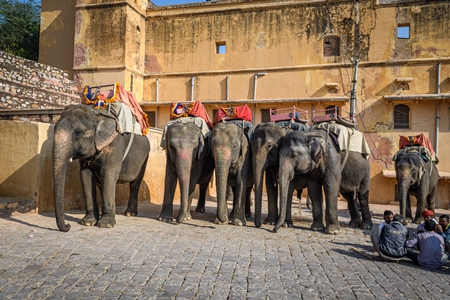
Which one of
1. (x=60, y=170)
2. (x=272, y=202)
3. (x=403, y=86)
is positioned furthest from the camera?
(x=403, y=86)

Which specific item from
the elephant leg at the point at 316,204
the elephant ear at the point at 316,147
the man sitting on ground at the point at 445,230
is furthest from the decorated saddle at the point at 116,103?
the man sitting on ground at the point at 445,230

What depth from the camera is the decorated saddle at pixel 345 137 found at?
8.80m

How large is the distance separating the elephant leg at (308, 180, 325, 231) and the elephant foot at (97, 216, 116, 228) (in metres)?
3.82

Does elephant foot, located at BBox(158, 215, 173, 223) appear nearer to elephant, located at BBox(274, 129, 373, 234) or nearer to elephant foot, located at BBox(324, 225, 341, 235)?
elephant, located at BBox(274, 129, 373, 234)

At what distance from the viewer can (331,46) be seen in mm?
20734

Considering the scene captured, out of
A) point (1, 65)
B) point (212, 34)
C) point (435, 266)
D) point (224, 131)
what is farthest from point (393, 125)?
point (1, 65)

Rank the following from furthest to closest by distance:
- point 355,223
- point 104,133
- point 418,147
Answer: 1. point 418,147
2. point 355,223
3. point 104,133

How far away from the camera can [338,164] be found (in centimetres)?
839

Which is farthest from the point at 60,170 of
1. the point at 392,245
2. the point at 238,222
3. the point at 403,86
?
the point at 403,86

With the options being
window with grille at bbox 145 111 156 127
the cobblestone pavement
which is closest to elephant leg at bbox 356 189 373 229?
the cobblestone pavement

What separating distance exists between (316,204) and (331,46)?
46.0 feet

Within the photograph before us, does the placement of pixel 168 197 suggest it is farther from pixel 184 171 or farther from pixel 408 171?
pixel 408 171

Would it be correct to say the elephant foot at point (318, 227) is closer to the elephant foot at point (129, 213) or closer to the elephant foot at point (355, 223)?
the elephant foot at point (355, 223)

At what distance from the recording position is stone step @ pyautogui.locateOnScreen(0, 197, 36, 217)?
26.4ft
